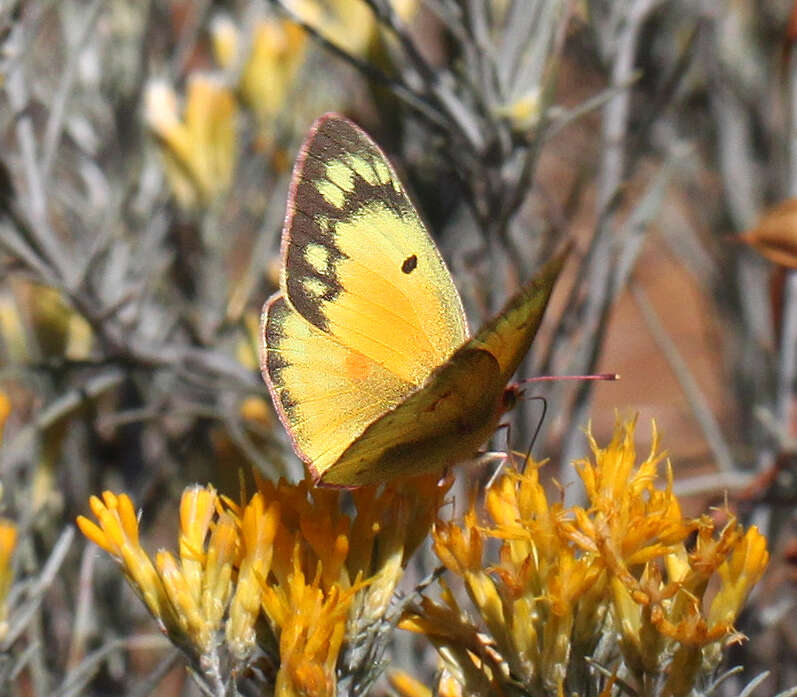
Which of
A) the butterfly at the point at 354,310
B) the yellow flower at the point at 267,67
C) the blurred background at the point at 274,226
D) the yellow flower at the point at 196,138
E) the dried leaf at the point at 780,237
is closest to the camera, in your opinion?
the butterfly at the point at 354,310

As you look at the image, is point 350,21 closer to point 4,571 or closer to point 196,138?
point 196,138

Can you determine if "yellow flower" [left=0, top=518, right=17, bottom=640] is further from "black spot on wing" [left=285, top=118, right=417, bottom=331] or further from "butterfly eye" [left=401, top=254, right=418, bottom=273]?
"butterfly eye" [left=401, top=254, right=418, bottom=273]

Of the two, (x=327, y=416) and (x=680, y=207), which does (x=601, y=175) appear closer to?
(x=327, y=416)

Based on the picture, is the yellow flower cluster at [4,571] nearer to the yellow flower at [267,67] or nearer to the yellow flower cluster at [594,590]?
the yellow flower cluster at [594,590]

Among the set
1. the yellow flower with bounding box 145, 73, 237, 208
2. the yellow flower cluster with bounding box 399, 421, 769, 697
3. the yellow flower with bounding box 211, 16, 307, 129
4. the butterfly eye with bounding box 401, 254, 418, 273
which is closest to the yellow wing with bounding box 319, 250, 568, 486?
the yellow flower cluster with bounding box 399, 421, 769, 697

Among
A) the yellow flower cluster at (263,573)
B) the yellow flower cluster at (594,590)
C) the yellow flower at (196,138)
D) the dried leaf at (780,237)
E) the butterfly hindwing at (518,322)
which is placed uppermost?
the yellow flower at (196,138)

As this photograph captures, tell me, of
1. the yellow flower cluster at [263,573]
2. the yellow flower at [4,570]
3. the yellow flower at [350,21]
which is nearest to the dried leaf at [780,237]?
the yellow flower cluster at [263,573]

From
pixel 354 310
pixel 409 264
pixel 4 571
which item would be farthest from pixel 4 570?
pixel 409 264
